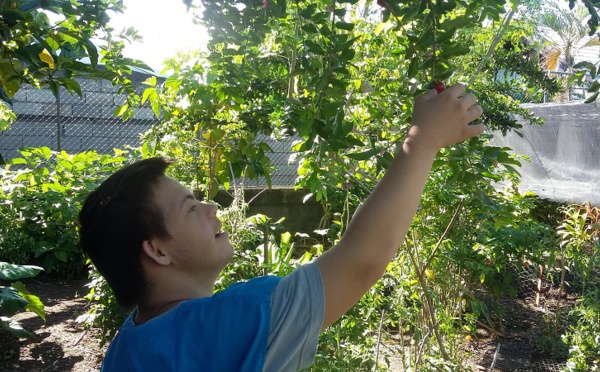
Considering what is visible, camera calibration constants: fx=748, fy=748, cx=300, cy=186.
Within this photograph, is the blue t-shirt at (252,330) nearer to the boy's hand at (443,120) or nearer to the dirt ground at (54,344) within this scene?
the boy's hand at (443,120)

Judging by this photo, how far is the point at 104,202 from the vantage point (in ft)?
4.66

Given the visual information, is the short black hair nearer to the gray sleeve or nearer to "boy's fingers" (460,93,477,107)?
the gray sleeve

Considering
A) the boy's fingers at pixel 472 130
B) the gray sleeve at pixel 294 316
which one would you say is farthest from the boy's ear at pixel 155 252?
the boy's fingers at pixel 472 130

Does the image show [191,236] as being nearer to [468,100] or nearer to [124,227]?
[124,227]

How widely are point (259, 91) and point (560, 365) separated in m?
3.21

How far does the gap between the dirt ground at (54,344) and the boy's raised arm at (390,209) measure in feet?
12.4

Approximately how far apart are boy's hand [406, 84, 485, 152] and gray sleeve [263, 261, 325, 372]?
276mm

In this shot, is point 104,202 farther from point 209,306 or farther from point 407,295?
point 407,295

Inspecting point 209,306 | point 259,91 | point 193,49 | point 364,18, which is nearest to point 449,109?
point 209,306

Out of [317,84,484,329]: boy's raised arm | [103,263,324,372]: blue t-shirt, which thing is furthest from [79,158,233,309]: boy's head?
[317,84,484,329]: boy's raised arm

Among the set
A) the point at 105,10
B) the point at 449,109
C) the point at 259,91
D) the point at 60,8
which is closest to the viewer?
the point at 449,109

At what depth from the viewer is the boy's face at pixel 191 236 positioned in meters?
1.40

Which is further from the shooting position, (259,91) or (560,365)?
(560,365)

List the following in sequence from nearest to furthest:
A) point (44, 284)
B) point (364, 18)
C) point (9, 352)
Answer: point (364, 18) → point (9, 352) → point (44, 284)
